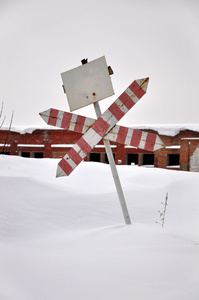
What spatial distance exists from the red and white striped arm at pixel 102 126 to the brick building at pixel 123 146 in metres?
14.0

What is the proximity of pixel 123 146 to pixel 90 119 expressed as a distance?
14766 millimetres

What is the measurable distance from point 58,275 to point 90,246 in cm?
72

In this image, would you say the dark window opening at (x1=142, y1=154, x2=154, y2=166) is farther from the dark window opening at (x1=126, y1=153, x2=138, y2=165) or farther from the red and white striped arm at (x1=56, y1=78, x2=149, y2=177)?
the red and white striped arm at (x1=56, y1=78, x2=149, y2=177)

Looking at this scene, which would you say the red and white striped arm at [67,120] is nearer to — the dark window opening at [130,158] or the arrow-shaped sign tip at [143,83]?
the arrow-shaped sign tip at [143,83]

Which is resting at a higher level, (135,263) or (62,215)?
(135,263)

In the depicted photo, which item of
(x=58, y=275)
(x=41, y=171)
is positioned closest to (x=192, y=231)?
(x=58, y=275)

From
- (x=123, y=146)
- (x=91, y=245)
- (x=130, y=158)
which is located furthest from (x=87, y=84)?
(x=130, y=158)

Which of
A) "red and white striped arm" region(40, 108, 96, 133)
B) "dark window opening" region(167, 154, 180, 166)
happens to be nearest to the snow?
"red and white striped arm" region(40, 108, 96, 133)

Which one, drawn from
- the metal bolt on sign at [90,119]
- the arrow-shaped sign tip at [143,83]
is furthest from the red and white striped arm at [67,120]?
the arrow-shaped sign tip at [143,83]

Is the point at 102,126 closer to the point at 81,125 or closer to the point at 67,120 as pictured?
the point at 81,125

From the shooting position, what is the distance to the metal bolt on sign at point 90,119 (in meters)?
Answer: 3.04

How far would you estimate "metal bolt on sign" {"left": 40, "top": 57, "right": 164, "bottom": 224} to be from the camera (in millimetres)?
3041

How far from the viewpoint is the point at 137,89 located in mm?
3016

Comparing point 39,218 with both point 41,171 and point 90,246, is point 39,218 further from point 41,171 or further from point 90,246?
point 41,171
